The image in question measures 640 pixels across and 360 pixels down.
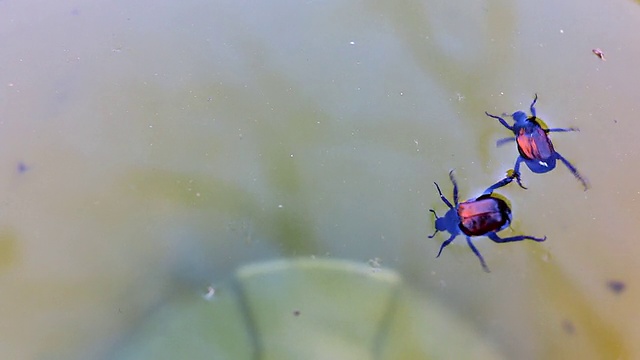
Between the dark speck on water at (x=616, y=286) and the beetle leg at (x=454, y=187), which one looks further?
the beetle leg at (x=454, y=187)

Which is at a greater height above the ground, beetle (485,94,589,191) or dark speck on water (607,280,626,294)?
beetle (485,94,589,191)

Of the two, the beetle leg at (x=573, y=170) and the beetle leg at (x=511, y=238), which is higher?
the beetle leg at (x=573, y=170)

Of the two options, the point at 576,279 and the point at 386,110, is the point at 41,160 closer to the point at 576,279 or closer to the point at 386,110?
the point at 386,110

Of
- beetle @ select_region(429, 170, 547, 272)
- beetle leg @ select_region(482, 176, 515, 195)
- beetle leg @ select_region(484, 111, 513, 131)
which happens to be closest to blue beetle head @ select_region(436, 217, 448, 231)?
beetle @ select_region(429, 170, 547, 272)

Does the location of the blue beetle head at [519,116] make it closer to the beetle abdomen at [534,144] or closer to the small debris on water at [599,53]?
the beetle abdomen at [534,144]

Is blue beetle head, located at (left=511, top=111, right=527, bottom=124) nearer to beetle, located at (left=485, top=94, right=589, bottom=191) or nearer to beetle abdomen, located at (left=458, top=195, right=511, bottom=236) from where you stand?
beetle, located at (left=485, top=94, right=589, bottom=191)

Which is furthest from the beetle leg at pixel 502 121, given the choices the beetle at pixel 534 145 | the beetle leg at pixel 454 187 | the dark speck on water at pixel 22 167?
the dark speck on water at pixel 22 167

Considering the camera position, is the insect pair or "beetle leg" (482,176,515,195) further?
"beetle leg" (482,176,515,195)
